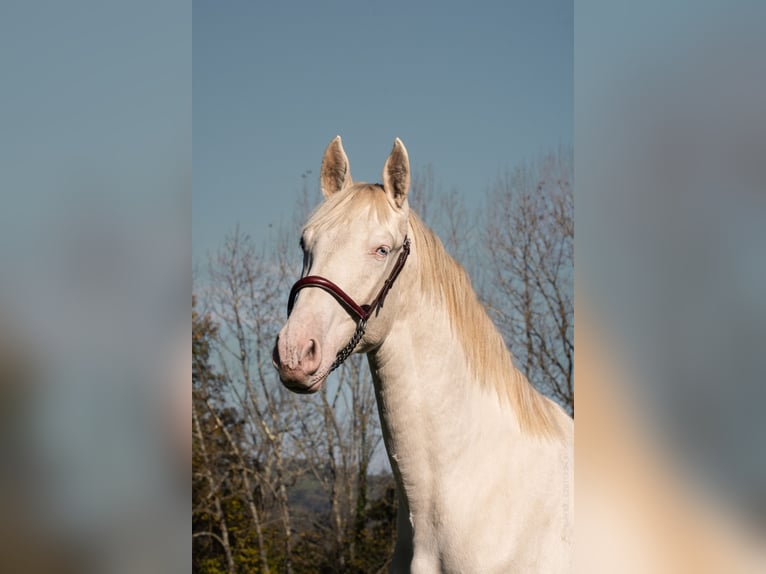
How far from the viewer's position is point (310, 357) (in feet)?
6.09

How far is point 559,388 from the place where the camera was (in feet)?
23.7

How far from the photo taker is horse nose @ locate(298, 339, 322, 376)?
6.03ft

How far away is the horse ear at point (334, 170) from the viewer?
2.28 meters

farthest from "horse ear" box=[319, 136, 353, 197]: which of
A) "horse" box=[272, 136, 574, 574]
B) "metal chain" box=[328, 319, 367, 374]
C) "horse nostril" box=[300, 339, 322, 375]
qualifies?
"horse nostril" box=[300, 339, 322, 375]

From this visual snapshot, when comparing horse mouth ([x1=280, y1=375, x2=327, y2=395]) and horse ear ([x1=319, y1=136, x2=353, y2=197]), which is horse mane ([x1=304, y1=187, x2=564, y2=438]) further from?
horse mouth ([x1=280, y1=375, x2=327, y2=395])

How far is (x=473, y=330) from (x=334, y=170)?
0.62 metres

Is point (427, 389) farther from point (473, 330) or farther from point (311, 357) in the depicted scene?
point (311, 357)

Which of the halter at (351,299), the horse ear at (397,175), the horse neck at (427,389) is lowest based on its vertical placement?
the horse neck at (427,389)
